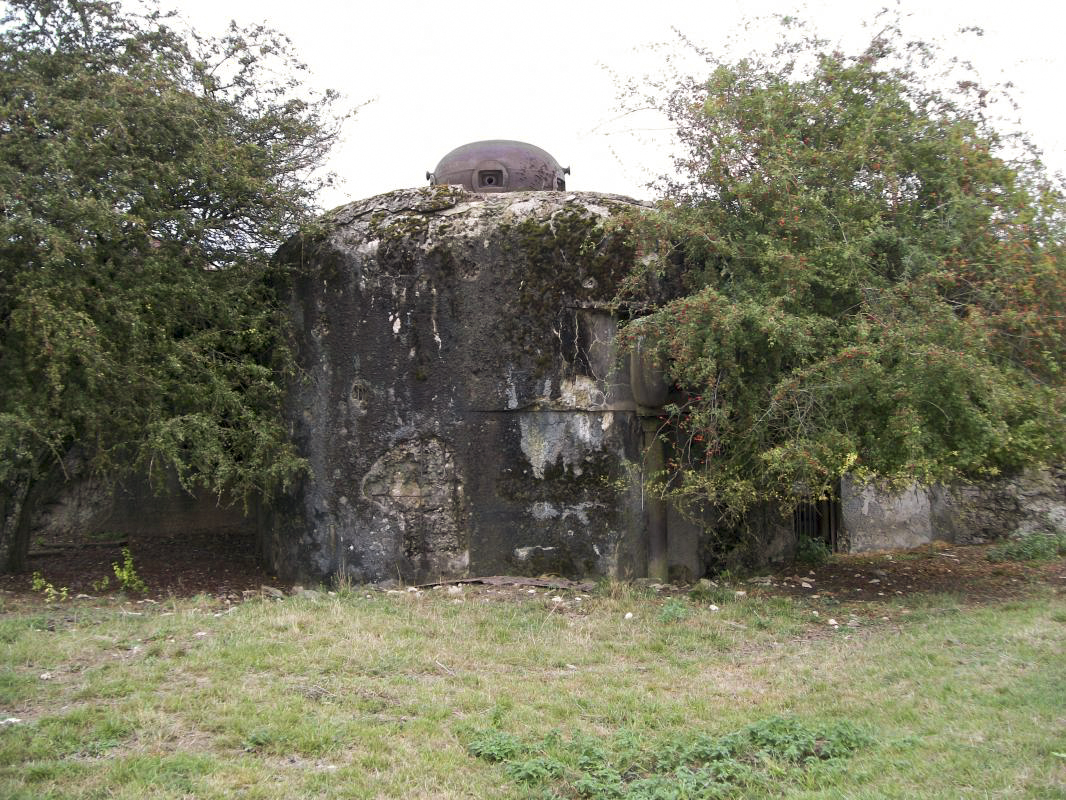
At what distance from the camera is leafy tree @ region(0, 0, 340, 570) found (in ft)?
26.1

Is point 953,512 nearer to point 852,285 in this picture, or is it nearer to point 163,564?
point 852,285

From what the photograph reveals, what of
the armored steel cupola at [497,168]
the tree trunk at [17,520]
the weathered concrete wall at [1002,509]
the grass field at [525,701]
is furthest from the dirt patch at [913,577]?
the tree trunk at [17,520]

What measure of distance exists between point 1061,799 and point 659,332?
15.7 ft

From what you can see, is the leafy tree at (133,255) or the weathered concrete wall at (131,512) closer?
the leafy tree at (133,255)

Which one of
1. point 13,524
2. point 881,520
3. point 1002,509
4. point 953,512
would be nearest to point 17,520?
point 13,524

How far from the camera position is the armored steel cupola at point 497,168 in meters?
11.0

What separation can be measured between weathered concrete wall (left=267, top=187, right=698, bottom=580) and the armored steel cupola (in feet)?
6.77

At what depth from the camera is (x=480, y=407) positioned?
28.6 ft

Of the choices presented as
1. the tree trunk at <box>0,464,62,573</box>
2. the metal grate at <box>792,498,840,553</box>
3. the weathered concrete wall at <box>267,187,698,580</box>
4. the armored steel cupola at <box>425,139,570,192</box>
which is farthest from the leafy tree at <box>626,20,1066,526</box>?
the tree trunk at <box>0,464,62,573</box>

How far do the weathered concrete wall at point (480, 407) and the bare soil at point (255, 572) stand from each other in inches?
27.5

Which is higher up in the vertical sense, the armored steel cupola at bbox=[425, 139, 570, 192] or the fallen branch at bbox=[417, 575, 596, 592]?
the armored steel cupola at bbox=[425, 139, 570, 192]

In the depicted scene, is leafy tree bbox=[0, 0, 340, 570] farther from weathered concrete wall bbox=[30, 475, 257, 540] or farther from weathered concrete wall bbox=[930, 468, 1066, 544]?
weathered concrete wall bbox=[930, 468, 1066, 544]

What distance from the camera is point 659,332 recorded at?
25.7ft

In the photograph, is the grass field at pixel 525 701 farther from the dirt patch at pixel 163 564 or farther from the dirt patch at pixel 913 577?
the dirt patch at pixel 163 564
